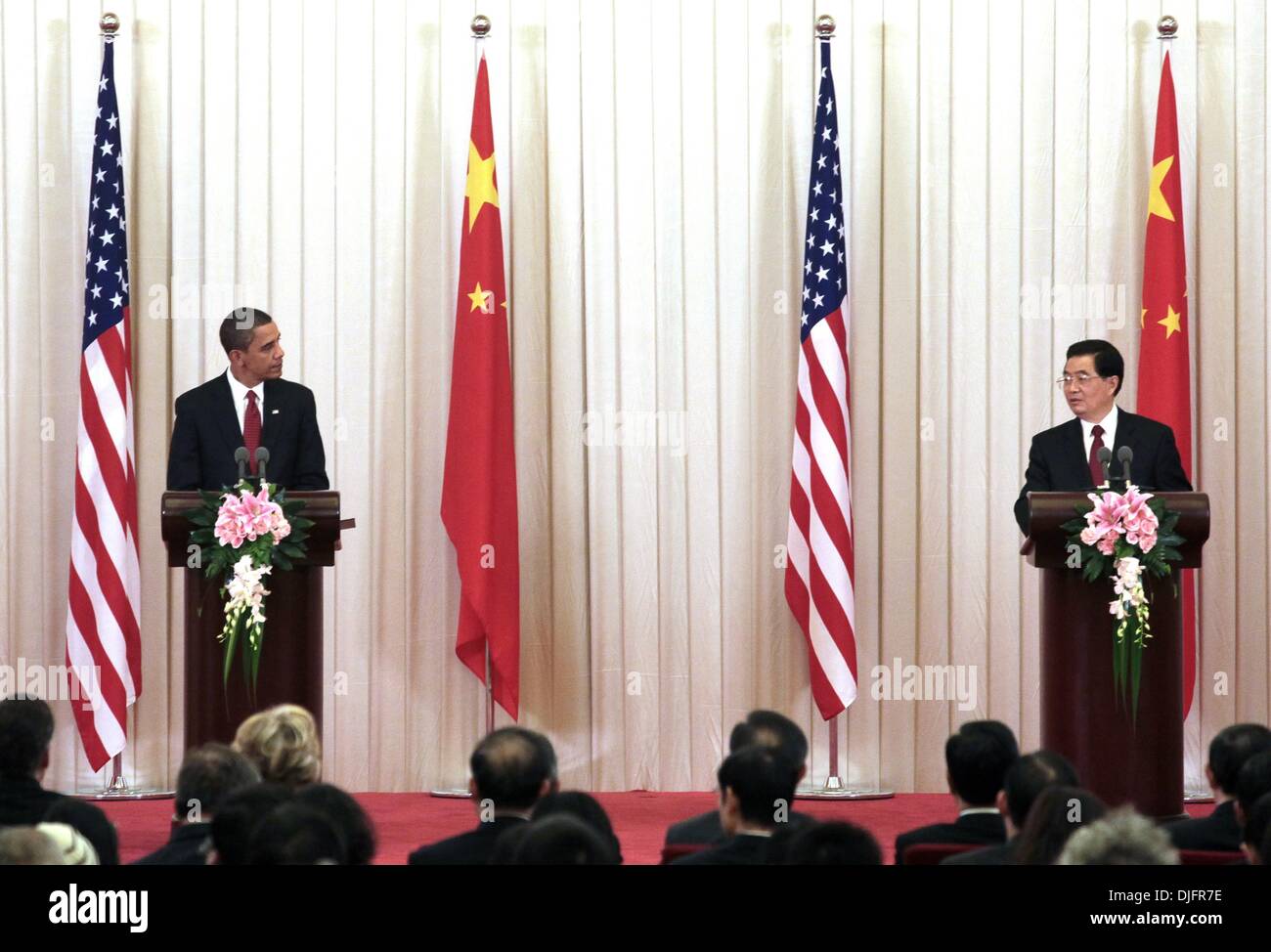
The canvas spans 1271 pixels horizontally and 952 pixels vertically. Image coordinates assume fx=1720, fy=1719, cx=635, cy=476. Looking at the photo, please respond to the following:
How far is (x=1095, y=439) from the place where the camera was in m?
6.93

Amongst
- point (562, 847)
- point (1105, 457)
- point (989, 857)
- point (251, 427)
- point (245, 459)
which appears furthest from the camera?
point (251, 427)

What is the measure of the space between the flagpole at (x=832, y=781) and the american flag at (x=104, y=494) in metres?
3.28

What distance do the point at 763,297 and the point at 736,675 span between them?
6.08 feet

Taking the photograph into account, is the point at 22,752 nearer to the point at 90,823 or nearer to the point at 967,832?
the point at 90,823

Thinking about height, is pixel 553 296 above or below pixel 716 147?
below

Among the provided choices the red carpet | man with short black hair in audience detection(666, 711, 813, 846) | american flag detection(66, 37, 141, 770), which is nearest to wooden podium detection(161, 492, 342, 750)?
the red carpet

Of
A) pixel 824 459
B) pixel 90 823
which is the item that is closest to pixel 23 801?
pixel 90 823

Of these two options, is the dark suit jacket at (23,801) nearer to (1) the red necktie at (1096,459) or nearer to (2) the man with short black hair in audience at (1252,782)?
(2) the man with short black hair in audience at (1252,782)

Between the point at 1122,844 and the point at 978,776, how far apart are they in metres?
1.31

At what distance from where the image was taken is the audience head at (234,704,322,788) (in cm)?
436

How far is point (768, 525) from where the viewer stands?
8.41 metres

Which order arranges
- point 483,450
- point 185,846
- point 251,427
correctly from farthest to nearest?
point 483,450 → point 251,427 → point 185,846
